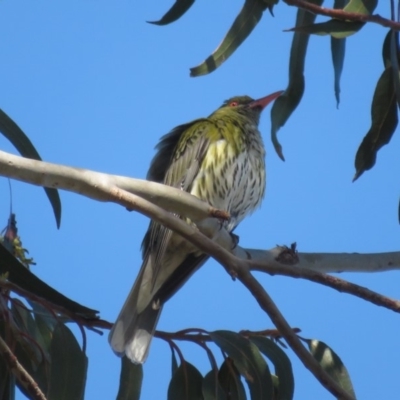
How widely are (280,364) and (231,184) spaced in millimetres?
1145

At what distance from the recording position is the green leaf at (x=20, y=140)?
3.04 metres

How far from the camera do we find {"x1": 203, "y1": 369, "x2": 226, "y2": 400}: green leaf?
2943 mm

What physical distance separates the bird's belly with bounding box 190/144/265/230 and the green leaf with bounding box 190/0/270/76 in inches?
28.8

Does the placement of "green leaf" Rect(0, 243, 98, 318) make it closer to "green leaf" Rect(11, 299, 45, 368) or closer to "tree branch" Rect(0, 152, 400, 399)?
"green leaf" Rect(11, 299, 45, 368)

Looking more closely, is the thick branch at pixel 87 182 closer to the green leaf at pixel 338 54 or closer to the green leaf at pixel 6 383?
the green leaf at pixel 6 383

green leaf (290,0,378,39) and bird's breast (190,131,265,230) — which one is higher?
bird's breast (190,131,265,230)

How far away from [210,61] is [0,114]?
0.74 m

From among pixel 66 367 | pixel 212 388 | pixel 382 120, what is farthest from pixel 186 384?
pixel 382 120

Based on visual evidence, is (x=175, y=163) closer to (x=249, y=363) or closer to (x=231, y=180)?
(x=231, y=180)

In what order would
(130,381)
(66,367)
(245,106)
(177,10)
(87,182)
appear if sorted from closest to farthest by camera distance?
(87,182), (66,367), (130,381), (177,10), (245,106)

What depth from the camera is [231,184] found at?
3980 mm

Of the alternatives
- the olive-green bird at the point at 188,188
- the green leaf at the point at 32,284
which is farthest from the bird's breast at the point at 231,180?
the green leaf at the point at 32,284

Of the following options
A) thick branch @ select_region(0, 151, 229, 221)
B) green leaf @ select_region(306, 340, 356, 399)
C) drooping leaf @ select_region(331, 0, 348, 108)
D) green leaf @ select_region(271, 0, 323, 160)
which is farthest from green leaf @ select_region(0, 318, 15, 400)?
drooping leaf @ select_region(331, 0, 348, 108)

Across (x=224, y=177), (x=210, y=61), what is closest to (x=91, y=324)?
(x=210, y=61)
